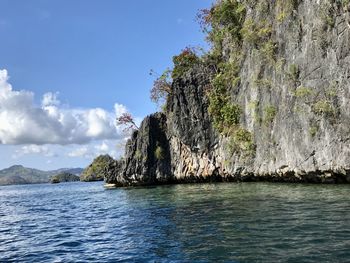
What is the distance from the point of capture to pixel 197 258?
10195mm

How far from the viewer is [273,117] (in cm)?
3338

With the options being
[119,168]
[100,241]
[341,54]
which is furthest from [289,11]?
[119,168]

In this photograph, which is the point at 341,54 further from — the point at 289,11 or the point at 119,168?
the point at 119,168

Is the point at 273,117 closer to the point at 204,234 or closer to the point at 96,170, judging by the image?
the point at 204,234

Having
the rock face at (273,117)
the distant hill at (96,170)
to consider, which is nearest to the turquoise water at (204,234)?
the rock face at (273,117)

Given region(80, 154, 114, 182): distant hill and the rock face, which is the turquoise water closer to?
the rock face

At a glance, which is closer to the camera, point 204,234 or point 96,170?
point 204,234

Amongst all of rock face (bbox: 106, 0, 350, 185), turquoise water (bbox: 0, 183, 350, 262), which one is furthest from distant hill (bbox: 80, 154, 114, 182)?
turquoise water (bbox: 0, 183, 350, 262)

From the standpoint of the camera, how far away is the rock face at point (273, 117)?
25969 mm

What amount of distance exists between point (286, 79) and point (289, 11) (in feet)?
19.0

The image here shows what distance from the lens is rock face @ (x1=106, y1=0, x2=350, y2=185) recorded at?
26.0m

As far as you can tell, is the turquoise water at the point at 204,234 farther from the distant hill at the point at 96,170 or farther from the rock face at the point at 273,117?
the distant hill at the point at 96,170

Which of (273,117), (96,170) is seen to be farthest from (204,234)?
(96,170)

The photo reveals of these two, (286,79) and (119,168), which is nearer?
(286,79)
